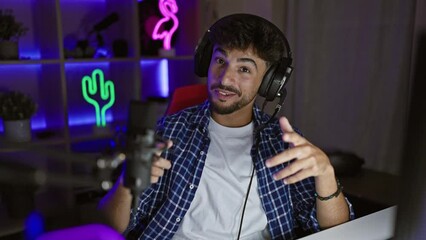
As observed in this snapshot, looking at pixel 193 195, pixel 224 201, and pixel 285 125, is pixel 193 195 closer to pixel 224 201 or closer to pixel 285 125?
pixel 224 201

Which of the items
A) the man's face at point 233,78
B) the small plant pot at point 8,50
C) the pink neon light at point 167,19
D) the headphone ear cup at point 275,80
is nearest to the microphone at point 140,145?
the headphone ear cup at point 275,80

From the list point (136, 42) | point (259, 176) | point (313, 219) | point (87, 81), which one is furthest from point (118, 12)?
point (313, 219)

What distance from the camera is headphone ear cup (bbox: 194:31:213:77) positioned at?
1.07 meters

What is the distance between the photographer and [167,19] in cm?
230

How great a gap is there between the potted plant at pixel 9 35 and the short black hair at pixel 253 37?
3.91 ft

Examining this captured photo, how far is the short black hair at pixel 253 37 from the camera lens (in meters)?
1.04

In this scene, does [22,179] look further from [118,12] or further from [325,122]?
[118,12]

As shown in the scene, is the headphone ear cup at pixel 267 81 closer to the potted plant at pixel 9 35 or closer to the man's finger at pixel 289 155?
the man's finger at pixel 289 155

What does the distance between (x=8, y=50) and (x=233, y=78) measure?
1.27m

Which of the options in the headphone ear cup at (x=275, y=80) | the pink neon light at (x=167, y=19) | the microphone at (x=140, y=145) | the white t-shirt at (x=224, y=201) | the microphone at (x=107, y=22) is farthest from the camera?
the pink neon light at (x=167, y=19)

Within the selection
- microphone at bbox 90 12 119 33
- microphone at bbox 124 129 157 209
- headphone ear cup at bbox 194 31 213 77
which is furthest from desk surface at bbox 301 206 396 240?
microphone at bbox 90 12 119 33

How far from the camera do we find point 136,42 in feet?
6.95

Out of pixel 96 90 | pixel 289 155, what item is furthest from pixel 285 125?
pixel 96 90

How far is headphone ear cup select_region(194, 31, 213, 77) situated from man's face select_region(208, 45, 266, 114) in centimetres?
3
